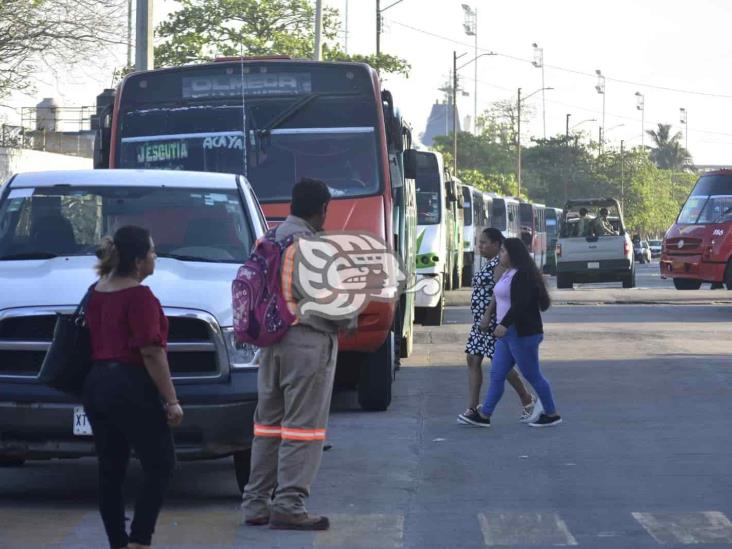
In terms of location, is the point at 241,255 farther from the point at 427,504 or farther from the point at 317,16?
the point at 317,16

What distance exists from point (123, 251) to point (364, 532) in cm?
232

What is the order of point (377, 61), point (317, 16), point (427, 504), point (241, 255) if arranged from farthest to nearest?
point (377, 61)
point (317, 16)
point (241, 255)
point (427, 504)

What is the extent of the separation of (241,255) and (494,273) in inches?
159

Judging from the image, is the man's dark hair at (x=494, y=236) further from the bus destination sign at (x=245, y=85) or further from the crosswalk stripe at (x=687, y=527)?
the crosswalk stripe at (x=687, y=527)

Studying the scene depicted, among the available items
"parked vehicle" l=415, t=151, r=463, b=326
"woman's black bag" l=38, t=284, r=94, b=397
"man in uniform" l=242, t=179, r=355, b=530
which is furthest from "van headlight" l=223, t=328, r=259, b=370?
"parked vehicle" l=415, t=151, r=463, b=326

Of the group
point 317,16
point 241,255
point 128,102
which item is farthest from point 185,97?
point 317,16

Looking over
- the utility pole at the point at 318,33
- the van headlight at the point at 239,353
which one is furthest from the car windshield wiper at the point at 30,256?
the utility pole at the point at 318,33

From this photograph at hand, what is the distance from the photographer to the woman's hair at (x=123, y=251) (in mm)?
7609

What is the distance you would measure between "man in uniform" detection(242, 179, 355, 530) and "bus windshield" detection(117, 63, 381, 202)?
233 inches

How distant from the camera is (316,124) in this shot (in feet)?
49.5

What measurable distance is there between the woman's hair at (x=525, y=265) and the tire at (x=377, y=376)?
142 centimetres

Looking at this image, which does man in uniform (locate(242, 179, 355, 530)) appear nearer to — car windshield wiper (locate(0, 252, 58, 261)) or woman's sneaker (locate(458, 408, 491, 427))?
car windshield wiper (locate(0, 252, 58, 261))

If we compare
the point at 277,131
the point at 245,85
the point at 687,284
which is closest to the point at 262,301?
the point at 277,131

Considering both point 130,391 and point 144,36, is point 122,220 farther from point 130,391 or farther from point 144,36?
point 144,36
